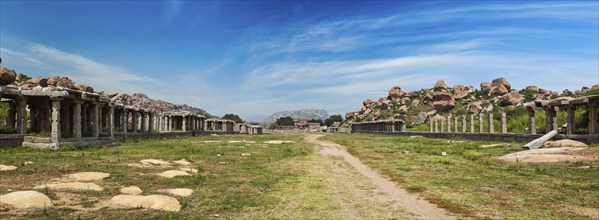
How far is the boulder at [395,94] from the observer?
554ft

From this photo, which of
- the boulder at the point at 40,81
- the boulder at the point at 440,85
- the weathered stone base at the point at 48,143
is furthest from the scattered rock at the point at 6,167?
the boulder at the point at 440,85

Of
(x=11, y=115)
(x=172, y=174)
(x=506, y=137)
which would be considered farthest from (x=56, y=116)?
(x=506, y=137)

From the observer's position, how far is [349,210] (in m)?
10.5

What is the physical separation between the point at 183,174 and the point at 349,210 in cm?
823

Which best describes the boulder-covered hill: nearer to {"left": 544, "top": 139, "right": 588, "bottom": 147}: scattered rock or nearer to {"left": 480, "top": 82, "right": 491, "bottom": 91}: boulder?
{"left": 480, "top": 82, "right": 491, "bottom": 91}: boulder

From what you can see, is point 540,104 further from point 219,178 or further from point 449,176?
point 219,178

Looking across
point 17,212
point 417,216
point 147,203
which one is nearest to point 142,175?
point 147,203

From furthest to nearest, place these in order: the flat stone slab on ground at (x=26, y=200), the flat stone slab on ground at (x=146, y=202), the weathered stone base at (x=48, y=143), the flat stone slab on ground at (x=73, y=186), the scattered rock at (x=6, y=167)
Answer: the weathered stone base at (x=48, y=143) → the scattered rock at (x=6, y=167) → the flat stone slab on ground at (x=73, y=186) → the flat stone slab on ground at (x=146, y=202) → the flat stone slab on ground at (x=26, y=200)

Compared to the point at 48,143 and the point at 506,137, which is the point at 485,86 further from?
the point at 48,143

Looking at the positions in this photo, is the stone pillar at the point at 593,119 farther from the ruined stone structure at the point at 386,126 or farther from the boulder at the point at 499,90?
the boulder at the point at 499,90

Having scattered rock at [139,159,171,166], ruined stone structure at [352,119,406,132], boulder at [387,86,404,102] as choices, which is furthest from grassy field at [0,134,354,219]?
boulder at [387,86,404,102]

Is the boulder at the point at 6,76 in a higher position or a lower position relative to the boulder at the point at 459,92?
lower

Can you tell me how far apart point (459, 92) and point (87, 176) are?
137776 millimetres

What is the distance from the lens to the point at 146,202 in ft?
34.2
